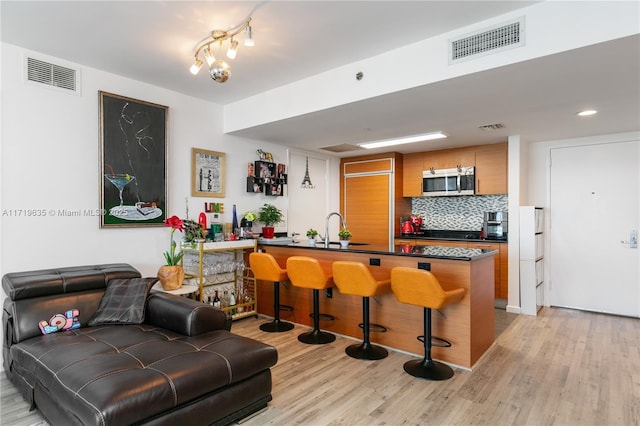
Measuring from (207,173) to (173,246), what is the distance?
1.03 metres

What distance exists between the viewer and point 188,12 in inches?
99.2

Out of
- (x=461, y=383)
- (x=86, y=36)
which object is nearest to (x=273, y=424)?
(x=461, y=383)

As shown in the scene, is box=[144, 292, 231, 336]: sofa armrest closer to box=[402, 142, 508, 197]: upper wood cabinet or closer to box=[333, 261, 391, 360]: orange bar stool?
box=[333, 261, 391, 360]: orange bar stool

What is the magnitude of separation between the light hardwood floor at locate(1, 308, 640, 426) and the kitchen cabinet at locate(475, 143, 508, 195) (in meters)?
2.22

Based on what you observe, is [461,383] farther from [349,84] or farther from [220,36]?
[220,36]

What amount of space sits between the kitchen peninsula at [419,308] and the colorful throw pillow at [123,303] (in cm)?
171

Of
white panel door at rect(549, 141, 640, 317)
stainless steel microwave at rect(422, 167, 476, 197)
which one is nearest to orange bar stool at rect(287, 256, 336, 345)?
stainless steel microwave at rect(422, 167, 476, 197)

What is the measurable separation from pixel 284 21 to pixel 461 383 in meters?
3.04

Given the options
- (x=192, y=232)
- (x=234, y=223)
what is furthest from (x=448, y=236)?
(x=192, y=232)

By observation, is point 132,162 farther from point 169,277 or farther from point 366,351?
point 366,351

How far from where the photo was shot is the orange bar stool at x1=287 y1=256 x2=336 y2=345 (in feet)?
11.4

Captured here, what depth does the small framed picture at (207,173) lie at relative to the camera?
430 centimetres

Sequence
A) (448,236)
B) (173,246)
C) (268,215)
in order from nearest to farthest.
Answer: (173,246) < (268,215) < (448,236)

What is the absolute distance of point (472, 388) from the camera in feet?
8.96
